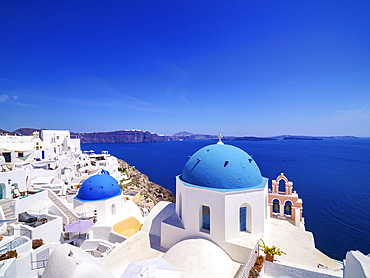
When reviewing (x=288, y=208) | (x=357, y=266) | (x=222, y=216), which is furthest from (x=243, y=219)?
(x=288, y=208)

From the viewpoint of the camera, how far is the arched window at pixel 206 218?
31.9ft

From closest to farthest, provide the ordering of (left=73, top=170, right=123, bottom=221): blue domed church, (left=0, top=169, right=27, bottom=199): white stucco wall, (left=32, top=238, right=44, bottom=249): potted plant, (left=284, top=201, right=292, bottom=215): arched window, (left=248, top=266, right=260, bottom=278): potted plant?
(left=248, top=266, right=260, bottom=278): potted plant, (left=32, top=238, right=44, bottom=249): potted plant, (left=0, top=169, right=27, bottom=199): white stucco wall, (left=73, top=170, right=123, bottom=221): blue domed church, (left=284, top=201, right=292, bottom=215): arched window

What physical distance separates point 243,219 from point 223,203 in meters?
1.78

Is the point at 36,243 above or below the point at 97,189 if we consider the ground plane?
below

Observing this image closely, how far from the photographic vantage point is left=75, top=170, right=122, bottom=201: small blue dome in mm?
15781

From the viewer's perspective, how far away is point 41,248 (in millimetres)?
10133

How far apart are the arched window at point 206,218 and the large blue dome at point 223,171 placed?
1358 mm

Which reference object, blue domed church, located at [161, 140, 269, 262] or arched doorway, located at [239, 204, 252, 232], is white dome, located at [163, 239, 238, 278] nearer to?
blue domed church, located at [161, 140, 269, 262]

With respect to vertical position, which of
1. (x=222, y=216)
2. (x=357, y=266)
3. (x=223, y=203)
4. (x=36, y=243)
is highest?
(x=223, y=203)

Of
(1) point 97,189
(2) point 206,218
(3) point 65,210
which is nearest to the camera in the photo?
(2) point 206,218

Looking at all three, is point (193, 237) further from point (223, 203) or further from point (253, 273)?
point (253, 273)

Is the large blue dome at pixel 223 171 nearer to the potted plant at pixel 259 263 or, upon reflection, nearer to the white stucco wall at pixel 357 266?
the potted plant at pixel 259 263

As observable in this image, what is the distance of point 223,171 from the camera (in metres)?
9.52

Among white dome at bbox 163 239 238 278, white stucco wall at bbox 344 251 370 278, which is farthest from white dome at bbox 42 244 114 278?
white stucco wall at bbox 344 251 370 278
